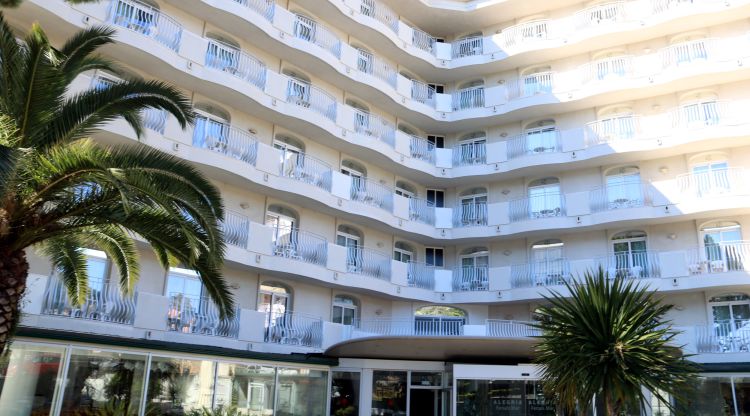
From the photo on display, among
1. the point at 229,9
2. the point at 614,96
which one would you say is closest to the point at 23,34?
the point at 229,9

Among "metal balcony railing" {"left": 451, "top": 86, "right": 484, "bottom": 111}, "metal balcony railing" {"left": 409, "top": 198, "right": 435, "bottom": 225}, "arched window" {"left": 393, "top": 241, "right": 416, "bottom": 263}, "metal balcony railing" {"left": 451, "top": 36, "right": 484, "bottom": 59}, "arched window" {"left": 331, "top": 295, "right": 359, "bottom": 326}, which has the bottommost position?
"arched window" {"left": 331, "top": 295, "right": 359, "bottom": 326}

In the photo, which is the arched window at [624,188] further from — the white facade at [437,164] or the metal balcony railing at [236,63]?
the metal balcony railing at [236,63]

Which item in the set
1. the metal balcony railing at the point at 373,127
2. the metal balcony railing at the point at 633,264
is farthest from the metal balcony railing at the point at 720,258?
the metal balcony railing at the point at 373,127

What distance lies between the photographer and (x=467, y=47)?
1201 inches

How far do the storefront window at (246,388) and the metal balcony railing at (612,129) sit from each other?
51.8 feet

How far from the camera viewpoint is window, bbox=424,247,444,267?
29000mm

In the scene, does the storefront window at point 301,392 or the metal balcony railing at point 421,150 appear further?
the metal balcony railing at point 421,150

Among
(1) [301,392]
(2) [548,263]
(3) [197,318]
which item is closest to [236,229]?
(3) [197,318]

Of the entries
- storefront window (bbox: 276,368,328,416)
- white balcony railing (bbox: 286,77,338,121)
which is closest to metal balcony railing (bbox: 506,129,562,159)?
white balcony railing (bbox: 286,77,338,121)

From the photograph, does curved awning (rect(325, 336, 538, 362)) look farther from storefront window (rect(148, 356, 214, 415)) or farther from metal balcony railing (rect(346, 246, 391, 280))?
metal balcony railing (rect(346, 246, 391, 280))

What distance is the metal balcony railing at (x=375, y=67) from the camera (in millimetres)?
27250

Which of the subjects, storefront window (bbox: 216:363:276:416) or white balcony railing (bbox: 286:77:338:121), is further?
white balcony railing (bbox: 286:77:338:121)

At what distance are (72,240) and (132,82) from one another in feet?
12.6

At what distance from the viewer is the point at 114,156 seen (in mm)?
10414
